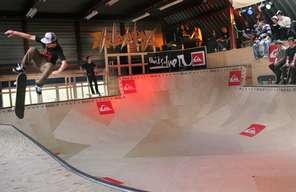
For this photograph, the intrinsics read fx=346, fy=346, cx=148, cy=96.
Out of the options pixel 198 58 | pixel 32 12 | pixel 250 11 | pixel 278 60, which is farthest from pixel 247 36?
pixel 32 12

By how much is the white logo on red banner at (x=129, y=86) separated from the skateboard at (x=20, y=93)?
4.46m

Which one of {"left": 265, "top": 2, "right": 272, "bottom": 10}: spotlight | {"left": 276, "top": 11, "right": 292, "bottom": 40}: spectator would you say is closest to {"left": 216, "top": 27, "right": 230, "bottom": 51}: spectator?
{"left": 265, "top": 2, "right": 272, "bottom": 10}: spotlight

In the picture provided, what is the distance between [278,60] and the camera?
463 inches

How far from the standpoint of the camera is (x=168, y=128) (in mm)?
11211

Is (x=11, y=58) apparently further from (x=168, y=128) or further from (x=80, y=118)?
(x=168, y=128)

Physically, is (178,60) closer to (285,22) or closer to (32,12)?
(285,22)

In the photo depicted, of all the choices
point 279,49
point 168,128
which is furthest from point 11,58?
point 279,49

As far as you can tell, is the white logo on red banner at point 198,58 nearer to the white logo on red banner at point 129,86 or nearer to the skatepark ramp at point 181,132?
→ the skatepark ramp at point 181,132

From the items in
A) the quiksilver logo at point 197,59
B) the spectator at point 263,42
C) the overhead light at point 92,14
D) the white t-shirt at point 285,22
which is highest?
the overhead light at point 92,14

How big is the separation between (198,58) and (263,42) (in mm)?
2817

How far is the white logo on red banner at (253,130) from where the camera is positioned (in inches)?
362

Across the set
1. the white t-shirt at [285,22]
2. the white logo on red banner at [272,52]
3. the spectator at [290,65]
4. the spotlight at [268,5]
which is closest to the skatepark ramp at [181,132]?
the spectator at [290,65]

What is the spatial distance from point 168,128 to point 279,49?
184 inches

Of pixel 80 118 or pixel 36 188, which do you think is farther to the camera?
pixel 80 118
